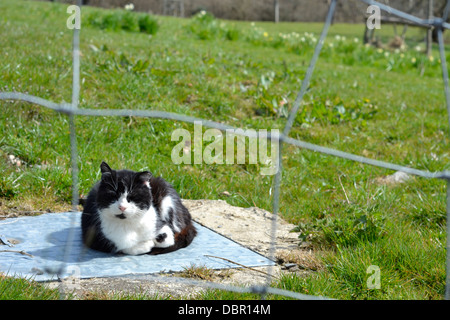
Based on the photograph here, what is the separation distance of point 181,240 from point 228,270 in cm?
40

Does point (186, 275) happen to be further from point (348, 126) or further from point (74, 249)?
point (348, 126)

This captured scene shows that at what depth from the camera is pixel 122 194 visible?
2645 mm

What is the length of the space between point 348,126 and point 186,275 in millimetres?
3741

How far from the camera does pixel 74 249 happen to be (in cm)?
272

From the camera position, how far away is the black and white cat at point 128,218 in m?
2.66

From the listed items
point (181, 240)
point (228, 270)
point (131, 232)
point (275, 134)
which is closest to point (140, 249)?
point (131, 232)

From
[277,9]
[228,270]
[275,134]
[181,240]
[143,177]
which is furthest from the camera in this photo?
[277,9]

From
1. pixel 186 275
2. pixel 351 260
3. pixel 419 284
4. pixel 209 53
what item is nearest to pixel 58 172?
pixel 186 275

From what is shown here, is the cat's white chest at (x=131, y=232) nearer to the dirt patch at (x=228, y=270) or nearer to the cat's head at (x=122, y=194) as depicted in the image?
the cat's head at (x=122, y=194)

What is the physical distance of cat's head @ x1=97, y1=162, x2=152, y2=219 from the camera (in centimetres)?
264

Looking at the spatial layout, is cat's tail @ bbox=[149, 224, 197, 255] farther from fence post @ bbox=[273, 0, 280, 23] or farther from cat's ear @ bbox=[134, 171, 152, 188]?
fence post @ bbox=[273, 0, 280, 23]

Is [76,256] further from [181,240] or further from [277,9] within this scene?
[277,9]

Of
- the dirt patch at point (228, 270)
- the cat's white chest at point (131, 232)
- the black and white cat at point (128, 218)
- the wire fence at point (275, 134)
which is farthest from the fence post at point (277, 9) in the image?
the wire fence at point (275, 134)

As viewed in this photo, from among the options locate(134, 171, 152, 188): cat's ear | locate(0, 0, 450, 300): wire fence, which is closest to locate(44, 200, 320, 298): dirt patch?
locate(0, 0, 450, 300): wire fence
